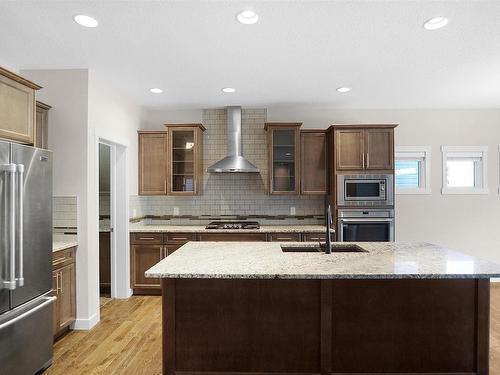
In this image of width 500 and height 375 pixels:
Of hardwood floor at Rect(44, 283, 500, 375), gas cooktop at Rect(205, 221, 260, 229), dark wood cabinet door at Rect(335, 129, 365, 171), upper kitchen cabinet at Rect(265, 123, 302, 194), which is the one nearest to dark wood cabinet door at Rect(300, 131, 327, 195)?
upper kitchen cabinet at Rect(265, 123, 302, 194)

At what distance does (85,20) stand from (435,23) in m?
2.60

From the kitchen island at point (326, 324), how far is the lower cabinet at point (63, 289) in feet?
4.88

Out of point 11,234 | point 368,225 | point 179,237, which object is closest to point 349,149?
point 368,225

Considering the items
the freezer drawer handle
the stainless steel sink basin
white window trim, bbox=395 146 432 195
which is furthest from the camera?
white window trim, bbox=395 146 432 195

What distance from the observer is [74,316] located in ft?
11.5

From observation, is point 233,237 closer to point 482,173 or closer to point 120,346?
point 120,346

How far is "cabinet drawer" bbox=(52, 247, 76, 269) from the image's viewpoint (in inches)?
124

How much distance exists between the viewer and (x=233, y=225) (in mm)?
4840

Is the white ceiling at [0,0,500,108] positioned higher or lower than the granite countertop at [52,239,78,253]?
Answer: higher

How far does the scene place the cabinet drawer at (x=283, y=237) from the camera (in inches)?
181

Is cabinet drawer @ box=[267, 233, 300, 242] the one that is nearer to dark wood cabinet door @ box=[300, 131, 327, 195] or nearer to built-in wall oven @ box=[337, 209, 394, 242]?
built-in wall oven @ box=[337, 209, 394, 242]

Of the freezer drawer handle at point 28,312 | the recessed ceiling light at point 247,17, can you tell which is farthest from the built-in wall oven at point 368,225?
the freezer drawer handle at point 28,312

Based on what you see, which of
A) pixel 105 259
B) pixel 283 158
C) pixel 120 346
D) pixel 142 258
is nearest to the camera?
pixel 120 346

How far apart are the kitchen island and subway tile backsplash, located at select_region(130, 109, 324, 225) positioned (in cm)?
298
